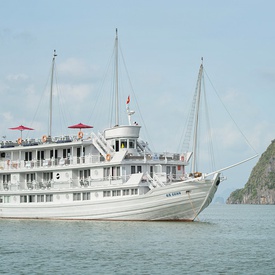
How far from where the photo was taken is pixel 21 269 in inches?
1213

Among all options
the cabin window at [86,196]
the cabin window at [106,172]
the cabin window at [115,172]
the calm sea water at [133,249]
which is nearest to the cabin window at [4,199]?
the calm sea water at [133,249]

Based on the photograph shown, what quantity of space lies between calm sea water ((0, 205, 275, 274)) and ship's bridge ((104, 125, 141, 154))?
628 cm

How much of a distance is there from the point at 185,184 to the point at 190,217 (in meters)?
3.11

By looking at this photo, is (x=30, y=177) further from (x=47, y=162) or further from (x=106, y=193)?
(x=106, y=193)

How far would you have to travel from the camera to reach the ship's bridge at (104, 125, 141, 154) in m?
52.6

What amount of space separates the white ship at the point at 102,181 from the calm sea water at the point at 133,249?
142cm

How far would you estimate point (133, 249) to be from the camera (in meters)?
36.5

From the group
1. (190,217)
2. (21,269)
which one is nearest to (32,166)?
(190,217)

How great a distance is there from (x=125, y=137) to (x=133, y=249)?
17.2m

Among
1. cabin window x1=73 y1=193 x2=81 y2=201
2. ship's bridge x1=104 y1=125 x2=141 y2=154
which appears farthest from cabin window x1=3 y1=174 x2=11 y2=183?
ship's bridge x1=104 y1=125 x2=141 y2=154

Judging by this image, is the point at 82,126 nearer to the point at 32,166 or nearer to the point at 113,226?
the point at 32,166

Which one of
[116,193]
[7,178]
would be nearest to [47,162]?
[7,178]

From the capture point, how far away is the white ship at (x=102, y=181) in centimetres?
4975

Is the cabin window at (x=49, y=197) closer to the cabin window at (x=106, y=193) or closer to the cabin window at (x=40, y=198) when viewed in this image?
the cabin window at (x=40, y=198)
